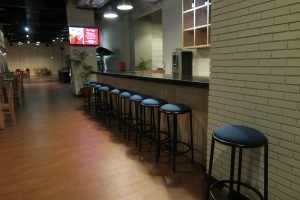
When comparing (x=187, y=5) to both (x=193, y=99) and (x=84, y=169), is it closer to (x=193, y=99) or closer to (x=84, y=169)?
(x=193, y=99)

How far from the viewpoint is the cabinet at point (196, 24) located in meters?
4.07

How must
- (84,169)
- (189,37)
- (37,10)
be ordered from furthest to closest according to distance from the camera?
(37,10)
(189,37)
(84,169)

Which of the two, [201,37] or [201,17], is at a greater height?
[201,17]

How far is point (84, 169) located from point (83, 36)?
5.80 metres

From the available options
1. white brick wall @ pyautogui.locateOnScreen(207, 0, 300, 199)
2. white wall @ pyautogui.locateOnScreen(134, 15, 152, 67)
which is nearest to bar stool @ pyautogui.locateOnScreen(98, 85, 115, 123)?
white brick wall @ pyautogui.locateOnScreen(207, 0, 300, 199)

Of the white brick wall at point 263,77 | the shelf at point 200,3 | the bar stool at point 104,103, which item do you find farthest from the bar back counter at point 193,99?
the shelf at point 200,3

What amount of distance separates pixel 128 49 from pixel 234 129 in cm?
796

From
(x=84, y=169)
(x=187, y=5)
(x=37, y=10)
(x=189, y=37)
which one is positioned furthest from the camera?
(x=37, y=10)

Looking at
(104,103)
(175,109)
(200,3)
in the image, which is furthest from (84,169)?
(200,3)

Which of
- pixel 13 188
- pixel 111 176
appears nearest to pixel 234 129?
pixel 111 176

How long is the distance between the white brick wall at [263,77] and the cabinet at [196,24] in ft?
7.48

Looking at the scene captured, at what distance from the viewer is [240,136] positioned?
4.70 ft

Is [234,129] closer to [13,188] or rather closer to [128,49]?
[13,188]

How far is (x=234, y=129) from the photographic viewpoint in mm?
1555
